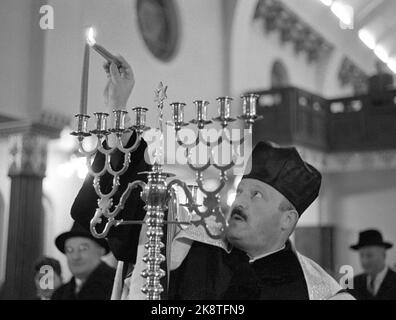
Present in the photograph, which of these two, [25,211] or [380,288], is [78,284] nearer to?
[25,211]

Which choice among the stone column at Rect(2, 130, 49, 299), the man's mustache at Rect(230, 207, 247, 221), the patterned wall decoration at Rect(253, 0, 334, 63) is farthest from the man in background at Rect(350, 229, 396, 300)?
the stone column at Rect(2, 130, 49, 299)

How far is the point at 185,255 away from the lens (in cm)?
200

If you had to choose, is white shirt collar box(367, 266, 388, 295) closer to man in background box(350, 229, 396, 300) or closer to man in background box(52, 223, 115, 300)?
man in background box(350, 229, 396, 300)

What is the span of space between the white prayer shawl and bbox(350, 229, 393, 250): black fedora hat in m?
1.15

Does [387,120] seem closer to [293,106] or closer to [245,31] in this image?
[293,106]

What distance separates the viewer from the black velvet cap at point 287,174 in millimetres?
2082

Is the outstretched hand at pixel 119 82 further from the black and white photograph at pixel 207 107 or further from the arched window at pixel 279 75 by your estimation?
the arched window at pixel 279 75

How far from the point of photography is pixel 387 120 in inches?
136

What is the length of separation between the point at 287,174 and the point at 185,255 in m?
0.46

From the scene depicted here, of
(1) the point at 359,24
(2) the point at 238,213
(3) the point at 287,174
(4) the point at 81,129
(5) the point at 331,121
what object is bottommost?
(2) the point at 238,213

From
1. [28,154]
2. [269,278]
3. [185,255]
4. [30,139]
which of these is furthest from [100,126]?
[28,154]

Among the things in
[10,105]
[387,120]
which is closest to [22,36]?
[10,105]

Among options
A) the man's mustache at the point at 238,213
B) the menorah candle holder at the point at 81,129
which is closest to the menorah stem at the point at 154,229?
the menorah candle holder at the point at 81,129

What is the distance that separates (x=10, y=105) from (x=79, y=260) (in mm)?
1129
